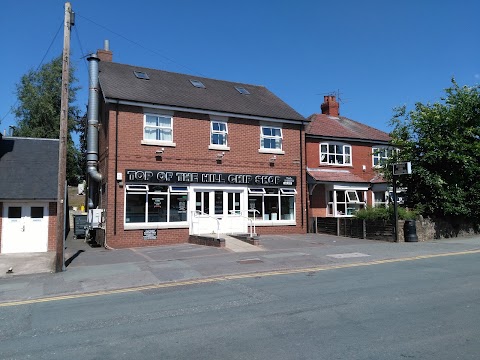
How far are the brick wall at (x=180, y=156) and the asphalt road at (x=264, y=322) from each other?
30.7 feet

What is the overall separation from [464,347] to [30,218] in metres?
16.7

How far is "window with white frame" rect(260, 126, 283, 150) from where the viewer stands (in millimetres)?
21903

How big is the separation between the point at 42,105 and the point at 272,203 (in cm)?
2274

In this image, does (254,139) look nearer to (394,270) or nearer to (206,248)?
(206,248)

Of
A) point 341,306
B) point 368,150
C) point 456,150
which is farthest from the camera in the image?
point 368,150

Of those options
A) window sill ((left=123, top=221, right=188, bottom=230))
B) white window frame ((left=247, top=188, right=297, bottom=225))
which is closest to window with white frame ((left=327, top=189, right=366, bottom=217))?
white window frame ((left=247, top=188, right=297, bottom=225))

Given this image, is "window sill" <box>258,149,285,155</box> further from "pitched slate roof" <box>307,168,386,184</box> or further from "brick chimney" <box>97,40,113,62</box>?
"brick chimney" <box>97,40,113,62</box>

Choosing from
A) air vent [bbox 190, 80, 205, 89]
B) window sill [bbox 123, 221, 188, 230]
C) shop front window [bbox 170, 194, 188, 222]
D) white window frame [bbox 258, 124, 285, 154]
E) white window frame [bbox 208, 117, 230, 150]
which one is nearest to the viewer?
window sill [bbox 123, 221, 188, 230]

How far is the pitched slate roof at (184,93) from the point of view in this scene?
19375 millimetres

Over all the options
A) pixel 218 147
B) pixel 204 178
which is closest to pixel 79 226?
pixel 204 178

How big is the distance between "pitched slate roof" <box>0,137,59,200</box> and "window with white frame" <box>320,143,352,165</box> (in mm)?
14654

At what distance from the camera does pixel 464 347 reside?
200 inches

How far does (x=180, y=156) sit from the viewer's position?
770 inches

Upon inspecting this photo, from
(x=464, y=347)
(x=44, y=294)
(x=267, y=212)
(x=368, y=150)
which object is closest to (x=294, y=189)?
(x=267, y=212)
